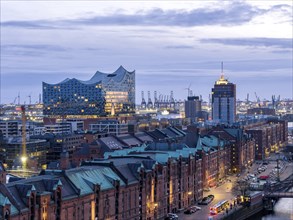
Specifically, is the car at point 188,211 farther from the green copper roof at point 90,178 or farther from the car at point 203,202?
the green copper roof at point 90,178

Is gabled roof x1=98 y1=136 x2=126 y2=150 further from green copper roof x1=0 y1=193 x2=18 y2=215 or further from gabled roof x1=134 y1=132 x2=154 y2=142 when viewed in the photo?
green copper roof x1=0 y1=193 x2=18 y2=215

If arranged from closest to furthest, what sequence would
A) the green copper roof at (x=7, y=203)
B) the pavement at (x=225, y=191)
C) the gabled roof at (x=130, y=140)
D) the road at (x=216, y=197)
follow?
the green copper roof at (x=7, y=203) → the road at (x=216, y=197) → the pavement at (x=225, y=191) → the gabled roof at (x=130, y=140)

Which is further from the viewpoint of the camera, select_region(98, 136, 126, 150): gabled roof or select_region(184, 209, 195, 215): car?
select_region(98, 136, 126, 150): gabled roof

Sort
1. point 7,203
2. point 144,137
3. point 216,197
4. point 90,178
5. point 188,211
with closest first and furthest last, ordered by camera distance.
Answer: point 7,203 < point 90,178 < point 188,211 < point 216,197 < point 144,137

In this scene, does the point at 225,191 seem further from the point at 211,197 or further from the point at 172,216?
the point at 172,216

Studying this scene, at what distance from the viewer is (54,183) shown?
167ft

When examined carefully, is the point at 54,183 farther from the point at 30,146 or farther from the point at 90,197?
the point at 30,146

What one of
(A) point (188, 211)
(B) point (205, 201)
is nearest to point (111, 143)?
(B) point (205, 201)

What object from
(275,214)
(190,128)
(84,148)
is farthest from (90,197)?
(190,128)

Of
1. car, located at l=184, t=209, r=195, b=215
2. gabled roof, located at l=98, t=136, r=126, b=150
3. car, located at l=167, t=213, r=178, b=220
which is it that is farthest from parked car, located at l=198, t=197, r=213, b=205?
gabled roof, located at l=98, t=136, r=126, b=150

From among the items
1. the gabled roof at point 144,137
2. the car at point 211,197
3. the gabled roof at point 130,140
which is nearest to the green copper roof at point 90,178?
the car at point 211,197

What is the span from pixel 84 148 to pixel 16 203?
5276 centimetres

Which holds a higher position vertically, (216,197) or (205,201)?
(205,201)

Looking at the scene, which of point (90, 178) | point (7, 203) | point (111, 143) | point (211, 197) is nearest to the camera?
point (7, 203)
